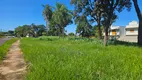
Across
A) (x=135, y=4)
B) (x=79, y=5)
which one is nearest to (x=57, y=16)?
(x=79, y=5)

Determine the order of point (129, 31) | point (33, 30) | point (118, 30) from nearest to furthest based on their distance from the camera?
point (129, 31), point (118, 30), point (33, 30)

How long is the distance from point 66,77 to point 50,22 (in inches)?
3002

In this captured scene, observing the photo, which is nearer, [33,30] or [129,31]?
[129,31]

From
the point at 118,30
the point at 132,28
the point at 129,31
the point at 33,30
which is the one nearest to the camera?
the point at 132,28

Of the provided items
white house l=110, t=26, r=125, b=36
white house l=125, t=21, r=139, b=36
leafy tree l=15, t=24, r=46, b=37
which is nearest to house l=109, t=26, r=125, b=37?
white house l=110, t=26, r=125, b=36

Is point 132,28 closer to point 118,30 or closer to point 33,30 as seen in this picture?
point 118,30

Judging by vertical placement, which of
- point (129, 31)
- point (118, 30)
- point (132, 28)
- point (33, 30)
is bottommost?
point (129, 31)

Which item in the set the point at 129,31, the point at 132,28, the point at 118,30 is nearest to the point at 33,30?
the point at 118,30

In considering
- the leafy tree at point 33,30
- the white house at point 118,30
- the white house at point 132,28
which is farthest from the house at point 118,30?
the leafy tree at point 33,30

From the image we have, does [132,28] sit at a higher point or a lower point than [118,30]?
higher

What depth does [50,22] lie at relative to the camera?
265 ft

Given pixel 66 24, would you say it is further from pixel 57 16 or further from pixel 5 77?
pixel 5 77

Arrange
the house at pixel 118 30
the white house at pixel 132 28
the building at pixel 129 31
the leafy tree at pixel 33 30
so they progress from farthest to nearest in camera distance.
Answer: the leafy tree at pixel 33 30 < the house at pixel 118 30 < the white house at pixel 132 28 < the building at pixel 129 31

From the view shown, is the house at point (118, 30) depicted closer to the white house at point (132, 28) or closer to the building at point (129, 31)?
the building at point (129, 31)
